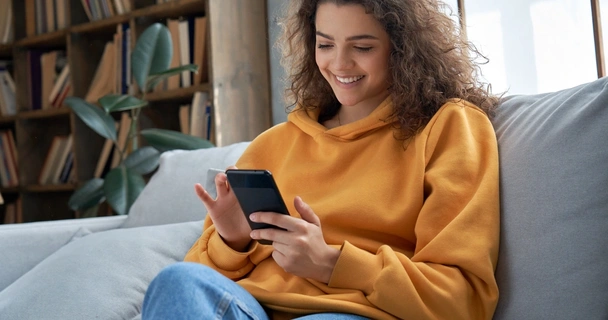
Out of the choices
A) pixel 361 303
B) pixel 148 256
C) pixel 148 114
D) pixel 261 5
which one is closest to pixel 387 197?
pixel 361 303

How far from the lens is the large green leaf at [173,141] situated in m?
2.82

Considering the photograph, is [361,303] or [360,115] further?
[360,115]

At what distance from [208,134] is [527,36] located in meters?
1.40

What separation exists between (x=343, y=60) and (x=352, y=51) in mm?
28

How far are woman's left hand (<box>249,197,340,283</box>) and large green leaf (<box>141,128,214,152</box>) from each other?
1.71m

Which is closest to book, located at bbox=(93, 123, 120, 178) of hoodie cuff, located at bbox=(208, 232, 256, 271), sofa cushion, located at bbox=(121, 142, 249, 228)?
sofa cushion, located at bbox=(121, 142, 249, 228)

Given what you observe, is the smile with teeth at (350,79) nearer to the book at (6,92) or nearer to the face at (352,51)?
the face at (352,51)

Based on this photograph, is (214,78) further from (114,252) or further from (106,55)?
(114,252)

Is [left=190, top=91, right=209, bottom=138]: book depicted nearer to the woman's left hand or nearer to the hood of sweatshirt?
the hood of sweatshirt

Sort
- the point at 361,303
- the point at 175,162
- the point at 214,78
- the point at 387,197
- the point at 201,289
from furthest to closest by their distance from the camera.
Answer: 1. the point at 214,78
2. the point at 175,162
3. the point at 387,197
4. the point at 361,303
5. the point at 201,289

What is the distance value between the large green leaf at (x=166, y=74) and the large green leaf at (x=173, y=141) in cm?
24

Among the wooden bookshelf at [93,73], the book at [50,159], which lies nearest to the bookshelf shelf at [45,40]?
the wooden bookshelf at [93,73]

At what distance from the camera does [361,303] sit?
3.52 feet

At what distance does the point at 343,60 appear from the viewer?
127 centimetres
